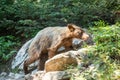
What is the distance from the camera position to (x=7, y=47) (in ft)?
30.1

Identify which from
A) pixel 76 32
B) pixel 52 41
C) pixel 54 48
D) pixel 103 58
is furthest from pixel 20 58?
pixel 103 58

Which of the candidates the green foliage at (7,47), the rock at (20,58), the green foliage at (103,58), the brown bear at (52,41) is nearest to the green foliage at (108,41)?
the green foliage at (103,58)

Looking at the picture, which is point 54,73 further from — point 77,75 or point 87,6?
point 87,6

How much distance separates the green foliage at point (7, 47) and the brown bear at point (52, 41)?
1.84 meters

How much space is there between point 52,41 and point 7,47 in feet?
10.2

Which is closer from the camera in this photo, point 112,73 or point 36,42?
point 112,73

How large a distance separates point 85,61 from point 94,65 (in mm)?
244

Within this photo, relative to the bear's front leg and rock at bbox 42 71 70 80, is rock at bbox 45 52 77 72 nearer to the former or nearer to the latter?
rock at bbox 42 71 70 80

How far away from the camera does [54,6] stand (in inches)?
381

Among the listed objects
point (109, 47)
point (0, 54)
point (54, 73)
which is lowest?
point (0, 54)

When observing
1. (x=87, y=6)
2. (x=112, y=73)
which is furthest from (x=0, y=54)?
(x=112, y=73)

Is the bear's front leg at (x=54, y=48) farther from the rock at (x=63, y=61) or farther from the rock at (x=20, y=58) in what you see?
the rock at (x=20, y=58)

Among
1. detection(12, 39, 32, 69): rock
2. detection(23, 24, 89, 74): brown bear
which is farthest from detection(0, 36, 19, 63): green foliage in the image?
detection(23, 24, 89, 74): brown bear

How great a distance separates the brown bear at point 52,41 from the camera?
20.3 feet
